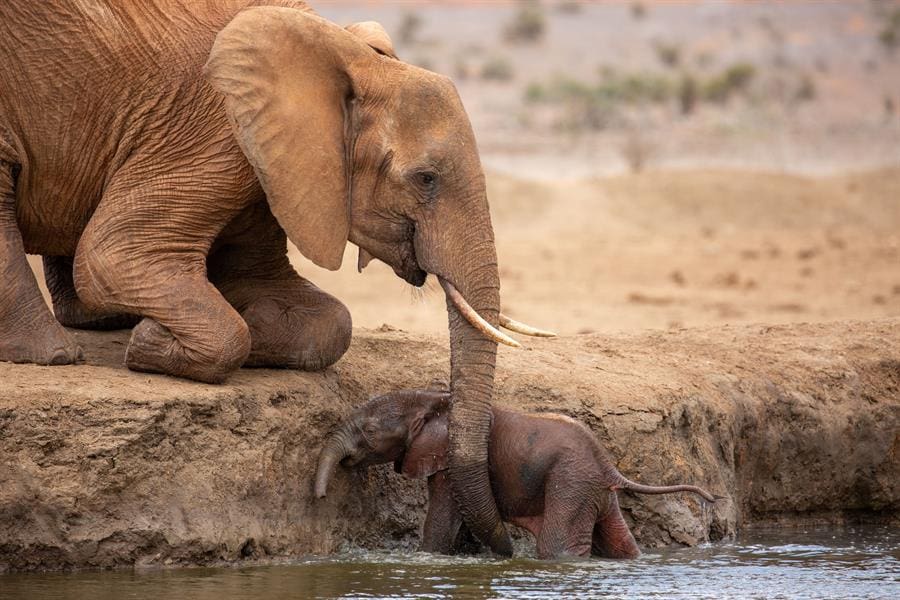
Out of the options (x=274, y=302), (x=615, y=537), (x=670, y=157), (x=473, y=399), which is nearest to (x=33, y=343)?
(x=274, y=302)

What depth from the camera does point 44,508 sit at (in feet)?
21.0

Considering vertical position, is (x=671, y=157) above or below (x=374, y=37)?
above

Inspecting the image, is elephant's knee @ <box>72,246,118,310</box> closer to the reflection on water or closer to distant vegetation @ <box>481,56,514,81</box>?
the reflection on water

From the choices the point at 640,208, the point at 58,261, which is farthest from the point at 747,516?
the point at 640,208

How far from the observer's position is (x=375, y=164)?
6.86 meters

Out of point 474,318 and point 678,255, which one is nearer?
point 474,318

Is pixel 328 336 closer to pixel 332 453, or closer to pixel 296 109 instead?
pixel 332 453

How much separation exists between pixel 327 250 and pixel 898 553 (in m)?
3.10

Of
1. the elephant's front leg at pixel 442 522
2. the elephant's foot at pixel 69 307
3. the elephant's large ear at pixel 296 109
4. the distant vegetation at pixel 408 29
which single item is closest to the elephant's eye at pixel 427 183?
the elephant's large ear at pixel 296 109

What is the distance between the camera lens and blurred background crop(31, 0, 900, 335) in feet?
56.3

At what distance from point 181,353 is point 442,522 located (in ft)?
4.27

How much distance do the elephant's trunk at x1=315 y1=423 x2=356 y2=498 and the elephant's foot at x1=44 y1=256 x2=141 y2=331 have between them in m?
1.44

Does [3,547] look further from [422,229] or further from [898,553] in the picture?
[898,553]

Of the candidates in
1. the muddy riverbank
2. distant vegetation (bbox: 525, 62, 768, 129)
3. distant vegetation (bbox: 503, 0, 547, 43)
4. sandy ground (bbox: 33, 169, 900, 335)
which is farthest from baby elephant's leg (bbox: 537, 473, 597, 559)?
distant vegetation (bbox: 503, 0, 547, 43)
